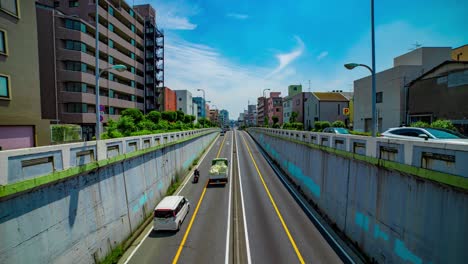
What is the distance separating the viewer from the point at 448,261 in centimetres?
748

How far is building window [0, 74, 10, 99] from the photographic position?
59.8ft

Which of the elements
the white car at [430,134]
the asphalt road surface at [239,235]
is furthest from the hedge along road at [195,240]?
the white car at [430,134]

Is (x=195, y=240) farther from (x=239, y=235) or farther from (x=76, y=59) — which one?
(x=76, y=59)

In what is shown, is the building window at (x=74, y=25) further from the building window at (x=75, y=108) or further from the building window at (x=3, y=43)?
the building window at (x=3, y=43)

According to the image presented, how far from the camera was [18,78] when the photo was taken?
1958 centimetres

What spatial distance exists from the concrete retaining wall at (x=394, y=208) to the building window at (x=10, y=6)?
96.6ft

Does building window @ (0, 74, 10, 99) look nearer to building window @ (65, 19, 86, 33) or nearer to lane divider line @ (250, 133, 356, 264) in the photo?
building window @ (65, 19, 86, 33)

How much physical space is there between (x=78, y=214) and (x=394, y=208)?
48.8 feet

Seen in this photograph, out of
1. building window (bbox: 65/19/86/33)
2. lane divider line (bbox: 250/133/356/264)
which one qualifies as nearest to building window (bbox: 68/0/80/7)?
building window (bbox: 65/19/86/33)

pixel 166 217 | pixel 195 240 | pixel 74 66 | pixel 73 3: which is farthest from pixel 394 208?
pixel 73 3

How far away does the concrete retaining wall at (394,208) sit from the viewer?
746cm

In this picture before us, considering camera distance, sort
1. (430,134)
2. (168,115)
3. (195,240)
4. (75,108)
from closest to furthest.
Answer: (430,134) < (195,240) < (75,108) < (168,115)

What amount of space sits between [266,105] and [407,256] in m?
144

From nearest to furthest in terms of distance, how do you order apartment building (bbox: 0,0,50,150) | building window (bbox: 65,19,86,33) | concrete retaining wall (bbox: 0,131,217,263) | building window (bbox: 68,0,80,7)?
concrete retaining wall (bbox: 0,131,217,263), apartment building (bbox: 0,0,50,150), building window (bbox: 65,19,86,33), building window (bbox: 68,0,80,7)
